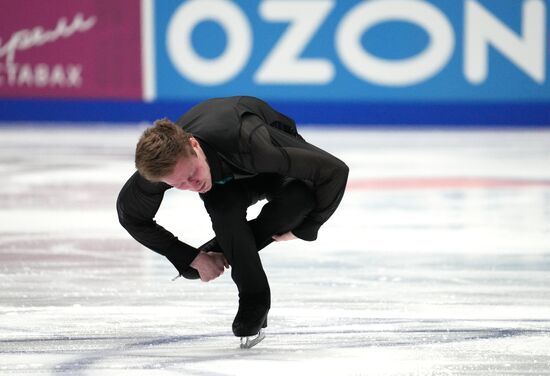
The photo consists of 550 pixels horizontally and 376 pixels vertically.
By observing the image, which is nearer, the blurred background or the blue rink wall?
the blurred background

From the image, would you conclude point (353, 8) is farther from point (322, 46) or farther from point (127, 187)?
point (127, 187)

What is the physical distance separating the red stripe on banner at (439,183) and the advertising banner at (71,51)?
4.73 metres

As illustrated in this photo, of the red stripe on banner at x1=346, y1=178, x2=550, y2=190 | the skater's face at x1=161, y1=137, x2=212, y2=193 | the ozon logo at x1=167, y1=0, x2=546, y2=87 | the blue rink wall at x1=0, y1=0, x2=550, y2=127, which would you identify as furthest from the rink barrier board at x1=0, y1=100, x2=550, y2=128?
the skater's face at x1=161, y1=137, x2=212, y2=193

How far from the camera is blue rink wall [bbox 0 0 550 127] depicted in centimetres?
1053

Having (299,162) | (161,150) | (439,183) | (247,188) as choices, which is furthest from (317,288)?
(439,183)

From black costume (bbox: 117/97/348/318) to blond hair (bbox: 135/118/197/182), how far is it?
13 cm

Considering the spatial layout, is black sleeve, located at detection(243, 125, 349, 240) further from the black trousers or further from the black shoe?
the black shoe

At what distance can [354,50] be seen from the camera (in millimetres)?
10773

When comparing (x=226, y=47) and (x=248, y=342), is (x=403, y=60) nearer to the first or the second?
(x=226, y=47)

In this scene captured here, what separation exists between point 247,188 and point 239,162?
0.59 feet

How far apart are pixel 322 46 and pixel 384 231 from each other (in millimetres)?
5945

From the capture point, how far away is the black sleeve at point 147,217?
2.93 meters

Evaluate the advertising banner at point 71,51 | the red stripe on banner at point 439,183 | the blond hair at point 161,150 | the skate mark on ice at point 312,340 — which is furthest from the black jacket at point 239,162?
the advertising banner at point 71,51

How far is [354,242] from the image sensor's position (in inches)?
188
